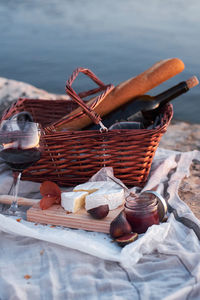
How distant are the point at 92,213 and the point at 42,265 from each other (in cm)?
26

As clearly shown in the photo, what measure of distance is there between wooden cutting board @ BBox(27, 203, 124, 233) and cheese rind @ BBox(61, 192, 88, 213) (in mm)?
18

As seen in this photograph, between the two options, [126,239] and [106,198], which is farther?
[106,198]

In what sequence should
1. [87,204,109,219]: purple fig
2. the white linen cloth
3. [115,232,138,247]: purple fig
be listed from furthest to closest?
[87,204,109,219]: purple fig, [115,232,138,247]: purple fig, the white linen cloth

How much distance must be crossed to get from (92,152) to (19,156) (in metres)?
0.34

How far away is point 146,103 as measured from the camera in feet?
5.95

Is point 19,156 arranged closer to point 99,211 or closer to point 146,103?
point 99,211

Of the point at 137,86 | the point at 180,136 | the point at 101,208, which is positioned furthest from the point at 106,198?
the point at 180,136

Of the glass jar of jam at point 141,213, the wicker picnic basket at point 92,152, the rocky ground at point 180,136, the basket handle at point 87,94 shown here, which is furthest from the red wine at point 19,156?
the rocky ground at point 180,136

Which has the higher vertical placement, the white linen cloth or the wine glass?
the wine glass

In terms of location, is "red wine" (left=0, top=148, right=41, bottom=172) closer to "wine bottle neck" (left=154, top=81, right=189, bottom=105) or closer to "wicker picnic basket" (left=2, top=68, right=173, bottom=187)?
"wicker picnic basket" (left=2, top=68, right=173, bottom=187)

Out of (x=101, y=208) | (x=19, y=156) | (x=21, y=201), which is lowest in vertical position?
(x=21, y=201)

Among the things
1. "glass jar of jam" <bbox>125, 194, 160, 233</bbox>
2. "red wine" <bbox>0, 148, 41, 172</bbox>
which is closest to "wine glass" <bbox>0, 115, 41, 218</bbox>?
"red wine" <bbox>0, 148, 41, 172</bbox>

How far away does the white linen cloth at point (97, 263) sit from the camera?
1040 mm

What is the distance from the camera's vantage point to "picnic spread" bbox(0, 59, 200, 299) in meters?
1.09
